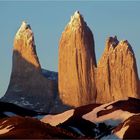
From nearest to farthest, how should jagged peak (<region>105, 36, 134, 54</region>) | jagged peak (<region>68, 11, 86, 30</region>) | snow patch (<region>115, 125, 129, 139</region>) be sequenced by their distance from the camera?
snow patch (<region>115, 125, 129, 139</region>) → jagged peak (<region>105, 36, 134, 54</region>) → jagged peak (<region>68, 11, 86, 30</region>)

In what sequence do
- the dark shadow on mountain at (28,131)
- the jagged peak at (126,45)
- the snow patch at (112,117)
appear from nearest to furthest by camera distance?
1. the dark shadow on mountain at (28,131)
2. the snow patch at (112,117)
3. the jagged peak at (126,45)

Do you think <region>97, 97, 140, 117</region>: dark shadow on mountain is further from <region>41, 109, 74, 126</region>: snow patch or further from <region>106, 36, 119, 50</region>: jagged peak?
<region>106, 36, 119, 50</region>: jagged peak

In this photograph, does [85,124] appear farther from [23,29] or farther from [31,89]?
[23,29]

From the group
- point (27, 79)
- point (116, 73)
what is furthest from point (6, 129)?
point (27, 79)

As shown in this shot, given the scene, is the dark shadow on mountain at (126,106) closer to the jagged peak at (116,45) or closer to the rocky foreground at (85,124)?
the rocky foreground at (85,124)

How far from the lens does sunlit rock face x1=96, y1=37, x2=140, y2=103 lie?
170 meters

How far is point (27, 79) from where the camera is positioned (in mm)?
183875

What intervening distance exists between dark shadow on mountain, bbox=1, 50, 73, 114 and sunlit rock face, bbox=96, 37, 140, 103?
1293cm

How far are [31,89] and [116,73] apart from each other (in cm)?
2762

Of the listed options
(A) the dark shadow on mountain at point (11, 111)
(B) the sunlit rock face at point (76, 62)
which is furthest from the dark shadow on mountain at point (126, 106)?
(B) the sunlit rock face at point (76, 62)

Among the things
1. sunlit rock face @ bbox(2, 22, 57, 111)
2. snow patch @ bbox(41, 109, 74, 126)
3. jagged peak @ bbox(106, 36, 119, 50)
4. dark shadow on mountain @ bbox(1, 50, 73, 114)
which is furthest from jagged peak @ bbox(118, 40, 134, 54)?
snow patch @ bbox(41, 109, 74, 126)

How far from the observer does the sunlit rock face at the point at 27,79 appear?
176 metres

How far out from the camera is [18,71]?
186 meters

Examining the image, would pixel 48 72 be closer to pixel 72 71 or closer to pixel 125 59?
pixel 72 71
